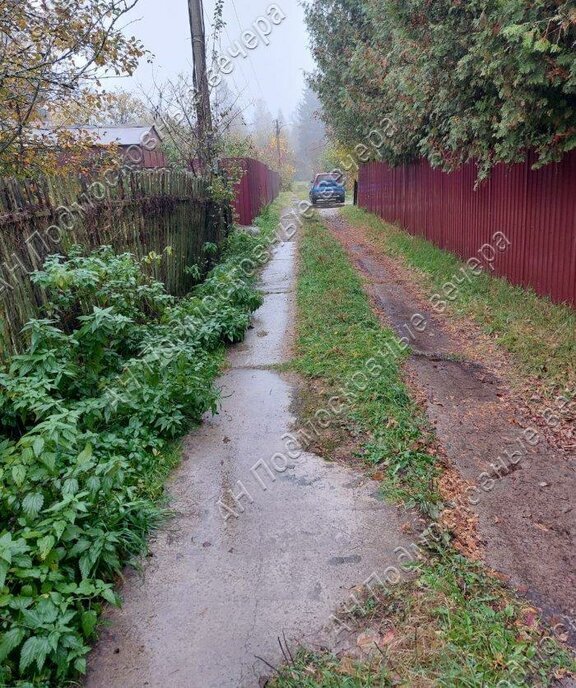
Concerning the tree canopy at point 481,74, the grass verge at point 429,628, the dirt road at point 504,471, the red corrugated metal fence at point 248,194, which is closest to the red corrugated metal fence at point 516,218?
the tree canopy at point 481,74

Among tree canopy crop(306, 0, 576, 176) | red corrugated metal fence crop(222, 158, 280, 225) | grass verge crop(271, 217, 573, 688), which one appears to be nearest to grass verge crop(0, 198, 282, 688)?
grass verge crop(271, 217, 573, 688)

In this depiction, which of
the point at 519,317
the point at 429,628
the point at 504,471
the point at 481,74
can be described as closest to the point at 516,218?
→ the point at 519,317

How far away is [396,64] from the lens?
786 centimetres

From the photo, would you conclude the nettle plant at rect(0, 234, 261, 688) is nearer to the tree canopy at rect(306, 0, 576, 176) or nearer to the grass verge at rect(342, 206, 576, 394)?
the grass verge at rect(342, 206, 576, 394)

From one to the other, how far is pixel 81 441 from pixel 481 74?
198 inches

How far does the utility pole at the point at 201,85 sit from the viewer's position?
912cm

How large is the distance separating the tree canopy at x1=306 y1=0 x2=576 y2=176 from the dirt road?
235cm

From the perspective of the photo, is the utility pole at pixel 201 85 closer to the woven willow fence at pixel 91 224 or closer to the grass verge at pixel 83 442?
the woven willow fence at pixel 91 224

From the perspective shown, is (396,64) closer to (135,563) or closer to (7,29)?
(7,29)

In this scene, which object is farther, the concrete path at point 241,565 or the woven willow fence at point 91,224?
the woven willow fence at point 91,224

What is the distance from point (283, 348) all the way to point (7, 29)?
408 cm

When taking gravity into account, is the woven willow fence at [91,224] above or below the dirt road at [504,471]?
above

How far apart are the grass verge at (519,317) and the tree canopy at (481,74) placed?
1.59m

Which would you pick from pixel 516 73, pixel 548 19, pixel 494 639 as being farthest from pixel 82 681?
pixel 516 73
